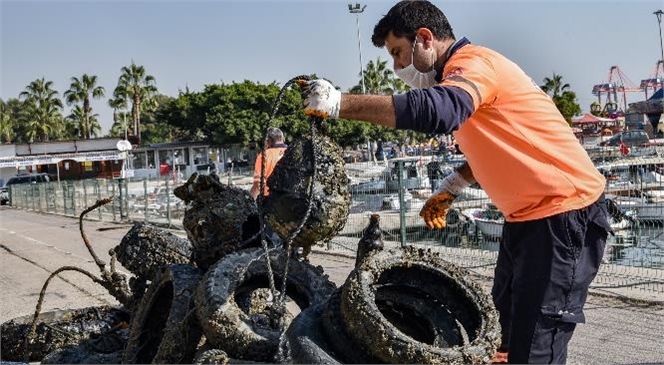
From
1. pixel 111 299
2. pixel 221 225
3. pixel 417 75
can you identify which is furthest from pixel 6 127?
pixel 417 75

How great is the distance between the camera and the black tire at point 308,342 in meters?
3.14

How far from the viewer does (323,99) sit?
279cm

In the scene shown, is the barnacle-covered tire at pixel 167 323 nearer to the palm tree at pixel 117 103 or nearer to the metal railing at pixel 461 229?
the metal railing at pixel 461 229

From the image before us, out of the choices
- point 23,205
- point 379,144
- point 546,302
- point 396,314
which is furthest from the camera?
point 379,144

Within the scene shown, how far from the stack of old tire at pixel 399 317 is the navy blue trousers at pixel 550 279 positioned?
0.44 ft

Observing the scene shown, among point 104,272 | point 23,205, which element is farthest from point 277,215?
point 23,205

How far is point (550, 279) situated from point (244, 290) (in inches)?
64.6

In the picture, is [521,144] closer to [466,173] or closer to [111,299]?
[466,173]

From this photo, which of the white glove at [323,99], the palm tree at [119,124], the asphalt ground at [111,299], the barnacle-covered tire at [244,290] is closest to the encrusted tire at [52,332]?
the barnacle-covered tire at [244,290]

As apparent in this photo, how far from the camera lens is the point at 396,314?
3.67 m

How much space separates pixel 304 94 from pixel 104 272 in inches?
133

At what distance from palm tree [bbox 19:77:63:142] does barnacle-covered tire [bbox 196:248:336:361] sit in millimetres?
86876

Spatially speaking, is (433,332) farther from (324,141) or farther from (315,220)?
(324,141)

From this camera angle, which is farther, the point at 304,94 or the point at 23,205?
the point at 23,205
